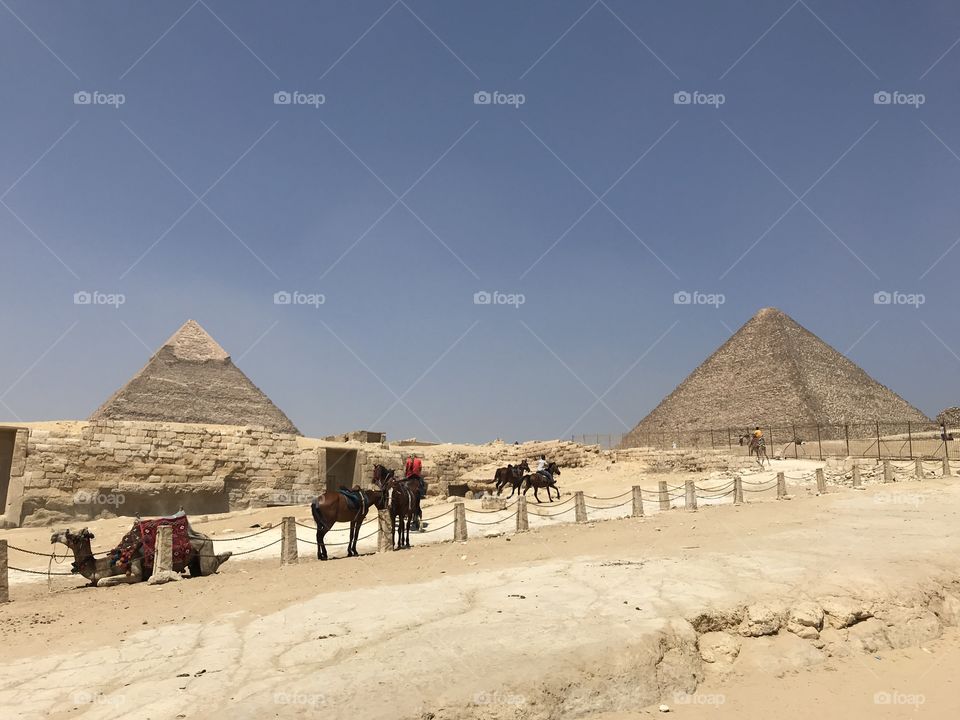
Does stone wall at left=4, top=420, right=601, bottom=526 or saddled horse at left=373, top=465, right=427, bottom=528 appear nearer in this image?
saddled horse at left=373, top=465, right=427, bottom=528

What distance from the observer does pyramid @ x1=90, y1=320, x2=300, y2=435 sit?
28.8 meters

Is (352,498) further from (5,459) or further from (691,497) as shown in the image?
(5,459)

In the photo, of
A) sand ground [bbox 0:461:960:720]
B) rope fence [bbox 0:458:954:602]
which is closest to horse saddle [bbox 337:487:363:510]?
rope fence [bbox 0:458:954:602]

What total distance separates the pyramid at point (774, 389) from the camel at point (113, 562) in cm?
5709

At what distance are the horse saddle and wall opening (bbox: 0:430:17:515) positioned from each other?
28.3ft

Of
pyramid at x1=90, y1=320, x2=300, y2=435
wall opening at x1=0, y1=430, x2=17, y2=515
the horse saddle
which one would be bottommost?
the horse saddle

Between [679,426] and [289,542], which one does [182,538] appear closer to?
[289,542]

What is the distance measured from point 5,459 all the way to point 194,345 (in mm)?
19571

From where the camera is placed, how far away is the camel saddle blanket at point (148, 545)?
8.41m

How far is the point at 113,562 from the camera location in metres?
8.37

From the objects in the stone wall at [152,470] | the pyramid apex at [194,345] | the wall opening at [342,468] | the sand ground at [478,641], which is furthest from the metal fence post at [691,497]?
the pyramid apex at [194,345]

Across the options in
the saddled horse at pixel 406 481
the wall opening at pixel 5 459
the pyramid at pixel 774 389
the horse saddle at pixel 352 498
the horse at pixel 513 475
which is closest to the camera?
the horse saddle at pixel 352 498

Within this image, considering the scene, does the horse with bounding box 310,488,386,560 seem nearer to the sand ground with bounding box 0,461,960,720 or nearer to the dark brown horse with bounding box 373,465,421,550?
the dark brown horse with bounding box 373,465,421,550

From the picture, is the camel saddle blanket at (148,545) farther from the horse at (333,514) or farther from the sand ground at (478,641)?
the horse at (333,514)
